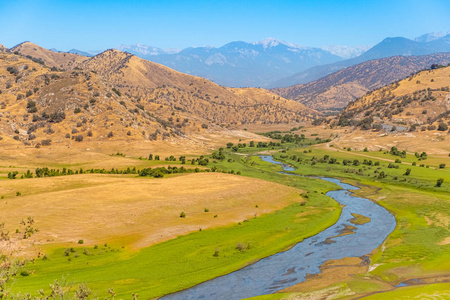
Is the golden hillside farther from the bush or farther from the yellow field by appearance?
the bush

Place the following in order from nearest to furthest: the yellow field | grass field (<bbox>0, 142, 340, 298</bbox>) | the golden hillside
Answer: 1. grass field (<bbox>0, 142, 340, 298</bbox>)
2. the yellow field
3. the golden hillside

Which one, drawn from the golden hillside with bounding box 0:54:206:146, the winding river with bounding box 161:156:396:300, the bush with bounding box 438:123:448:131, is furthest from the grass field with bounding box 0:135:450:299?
the bush with bounding box 438:123:448:131

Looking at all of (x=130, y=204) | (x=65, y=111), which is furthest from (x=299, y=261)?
(x=65, y=111)

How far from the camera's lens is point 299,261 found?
46.3 metres

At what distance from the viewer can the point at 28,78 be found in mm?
164250

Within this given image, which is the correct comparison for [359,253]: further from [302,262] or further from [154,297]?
[154,297]

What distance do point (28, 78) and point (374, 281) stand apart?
544ft

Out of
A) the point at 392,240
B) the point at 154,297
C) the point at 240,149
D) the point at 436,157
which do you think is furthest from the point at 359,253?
the point at 240,149

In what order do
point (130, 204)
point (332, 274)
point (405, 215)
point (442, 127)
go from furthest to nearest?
point (442, 127), point (405, 215), point (130, 204), point (332, 274)

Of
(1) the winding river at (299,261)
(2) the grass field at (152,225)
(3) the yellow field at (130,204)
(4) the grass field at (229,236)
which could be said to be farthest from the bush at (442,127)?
(1) the winding river at (299,261)

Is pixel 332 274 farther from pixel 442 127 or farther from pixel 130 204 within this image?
pixel 442 127

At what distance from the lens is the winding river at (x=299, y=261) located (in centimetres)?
3822

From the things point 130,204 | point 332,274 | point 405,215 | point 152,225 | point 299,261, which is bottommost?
point 299,261

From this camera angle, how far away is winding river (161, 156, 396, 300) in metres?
38.2
